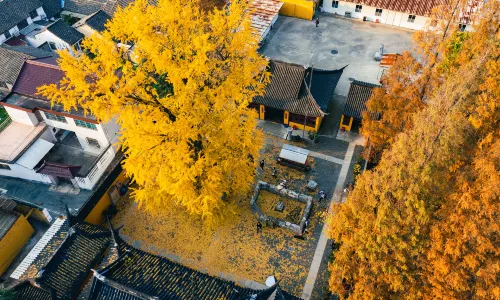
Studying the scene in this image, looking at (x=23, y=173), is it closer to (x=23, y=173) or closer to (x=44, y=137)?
(x=23, y=173)

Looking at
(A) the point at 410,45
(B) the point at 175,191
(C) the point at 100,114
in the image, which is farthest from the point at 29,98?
(A) the point at 410,45

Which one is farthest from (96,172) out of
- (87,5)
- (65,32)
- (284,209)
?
(87,5)

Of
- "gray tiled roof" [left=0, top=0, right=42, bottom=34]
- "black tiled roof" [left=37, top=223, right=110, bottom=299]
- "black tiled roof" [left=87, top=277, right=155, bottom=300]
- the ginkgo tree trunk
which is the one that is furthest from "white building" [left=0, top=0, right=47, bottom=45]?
"black tiled roof" [left=87, top=277, right=155, bottom=300]

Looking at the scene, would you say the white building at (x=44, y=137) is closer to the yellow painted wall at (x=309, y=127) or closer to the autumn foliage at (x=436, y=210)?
the yellow painted wall at (x=309, y=127)

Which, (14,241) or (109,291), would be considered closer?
(109,291)

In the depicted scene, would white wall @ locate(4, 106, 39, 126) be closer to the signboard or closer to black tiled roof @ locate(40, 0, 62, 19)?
the signboard

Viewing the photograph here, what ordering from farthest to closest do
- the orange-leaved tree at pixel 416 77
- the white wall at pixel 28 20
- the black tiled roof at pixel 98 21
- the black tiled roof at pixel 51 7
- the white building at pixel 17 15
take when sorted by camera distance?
the black tiled roof at pixel 51 7 → the black tiled roof at pixel 98 21 → the white building at pixel 17 15 → the white wall at pixel 28 20 → the orange-leaved tree at pixel 416 77

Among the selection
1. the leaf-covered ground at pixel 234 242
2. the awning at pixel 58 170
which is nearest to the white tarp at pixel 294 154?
the leaf-covered ground at pixel 234 242
